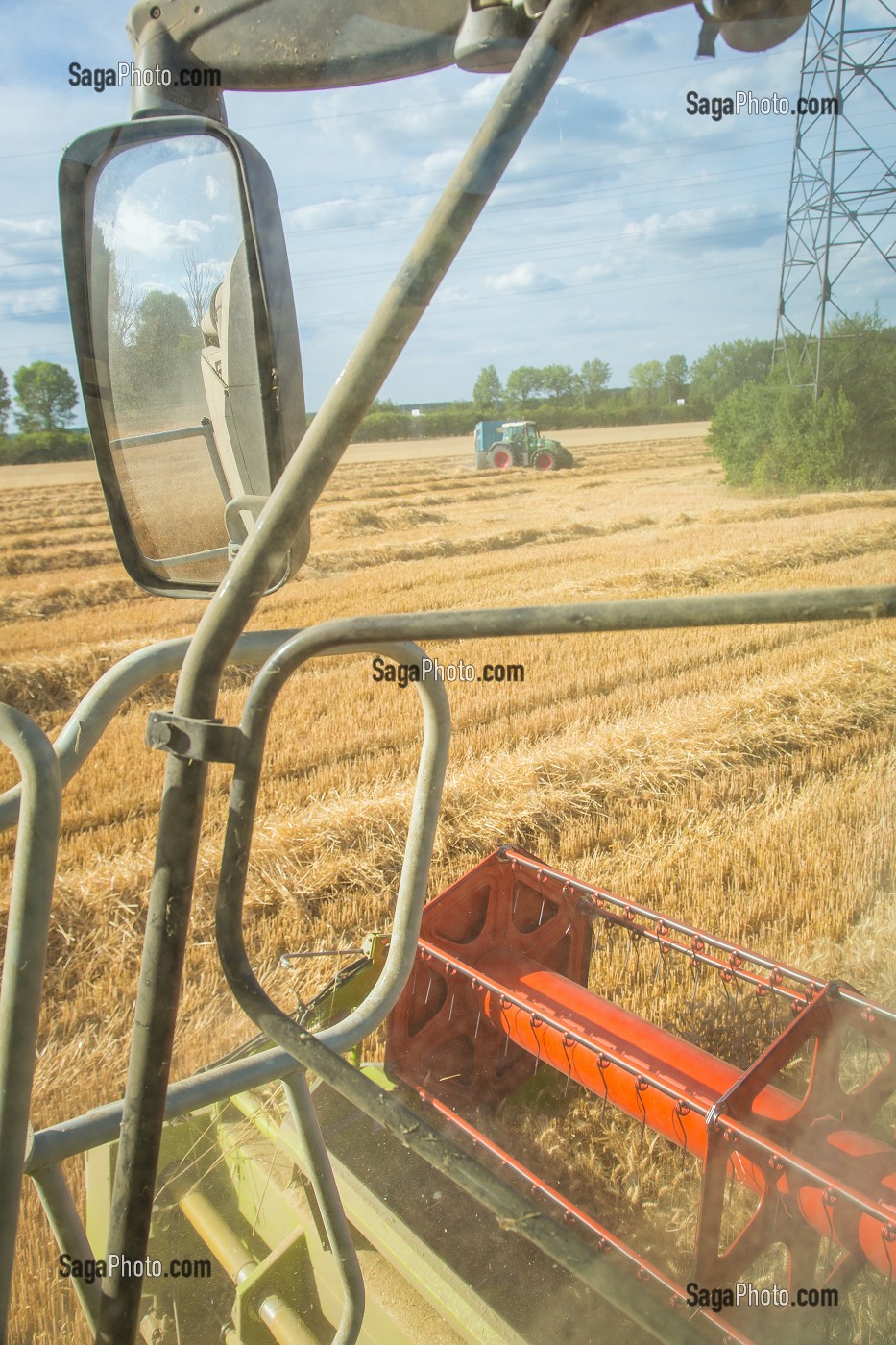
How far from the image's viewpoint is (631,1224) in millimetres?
2188

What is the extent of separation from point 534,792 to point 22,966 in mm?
3601

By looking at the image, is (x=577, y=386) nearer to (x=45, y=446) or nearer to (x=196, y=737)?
(x=196, y=737)


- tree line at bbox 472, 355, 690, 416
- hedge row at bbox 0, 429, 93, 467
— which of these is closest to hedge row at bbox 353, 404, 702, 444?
tree line at bbox 472, 355, 690, 416

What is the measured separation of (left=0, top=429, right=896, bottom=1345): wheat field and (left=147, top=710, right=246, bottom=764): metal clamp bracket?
1.87 meters

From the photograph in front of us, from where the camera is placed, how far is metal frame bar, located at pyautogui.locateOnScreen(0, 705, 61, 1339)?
30.4 inches

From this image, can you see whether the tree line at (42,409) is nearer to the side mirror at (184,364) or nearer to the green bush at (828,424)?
the side mirror at (184,364)

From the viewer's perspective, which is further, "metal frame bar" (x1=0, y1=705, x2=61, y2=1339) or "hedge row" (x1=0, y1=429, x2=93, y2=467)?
"hedge row" (x1=0, y1=429, x2=93, y2=467)

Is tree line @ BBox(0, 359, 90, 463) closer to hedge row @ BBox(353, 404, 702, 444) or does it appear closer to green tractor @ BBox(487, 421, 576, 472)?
hedge row @ BBox(353, 404, 702, 444)

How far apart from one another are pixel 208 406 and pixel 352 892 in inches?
108

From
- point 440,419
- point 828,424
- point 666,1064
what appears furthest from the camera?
point 828,424

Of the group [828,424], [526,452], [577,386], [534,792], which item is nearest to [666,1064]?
[577,386]

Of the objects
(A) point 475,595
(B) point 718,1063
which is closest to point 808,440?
(A) point 475,595

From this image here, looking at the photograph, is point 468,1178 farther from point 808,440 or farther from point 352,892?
point 808,440

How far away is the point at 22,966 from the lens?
775mm
